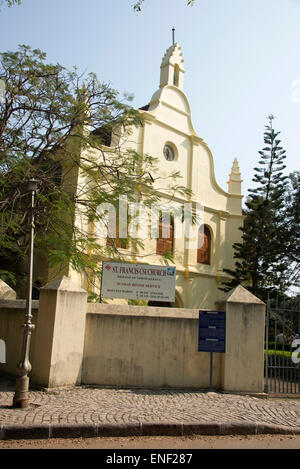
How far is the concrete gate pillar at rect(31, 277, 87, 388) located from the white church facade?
32.2 ft

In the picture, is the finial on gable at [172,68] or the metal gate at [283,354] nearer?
the metal gate at [283,354]

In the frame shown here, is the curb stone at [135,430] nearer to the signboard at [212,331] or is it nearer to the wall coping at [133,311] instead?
the signboard at [212,331]

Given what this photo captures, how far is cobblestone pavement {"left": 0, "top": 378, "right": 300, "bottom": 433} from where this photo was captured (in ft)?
17.1

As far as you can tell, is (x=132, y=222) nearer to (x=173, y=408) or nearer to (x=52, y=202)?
(x=52, y=202)

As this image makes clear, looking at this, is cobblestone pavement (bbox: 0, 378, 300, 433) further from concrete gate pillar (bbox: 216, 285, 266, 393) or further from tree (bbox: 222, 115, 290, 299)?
tree (bbox: 222, 115, 290, 299)

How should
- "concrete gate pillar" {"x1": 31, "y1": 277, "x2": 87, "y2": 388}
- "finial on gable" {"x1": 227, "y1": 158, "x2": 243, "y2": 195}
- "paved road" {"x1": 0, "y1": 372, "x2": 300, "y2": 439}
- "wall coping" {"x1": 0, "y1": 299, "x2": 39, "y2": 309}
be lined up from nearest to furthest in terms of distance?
"paved road" {"x1": 0, "y1": 372, "x2": 300, "y2": 439} < "concrete gate pillar" {"x1": 31, "y1": 277, "x2": 87, "y2": 388} < "wall coping" {"x1": 0, "y1": 299, "x2": 39, "y2": 309} < "finial on gable" {"x1": 227, "y1": 158, "x2": 243, "y2": 195}

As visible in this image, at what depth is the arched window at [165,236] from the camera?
18234mm

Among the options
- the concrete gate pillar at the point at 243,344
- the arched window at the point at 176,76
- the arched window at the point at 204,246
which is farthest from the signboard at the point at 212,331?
the arched window at the point at 176,76

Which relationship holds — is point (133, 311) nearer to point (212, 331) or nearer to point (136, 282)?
point (136, 282)

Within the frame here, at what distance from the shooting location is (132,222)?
13977 mm

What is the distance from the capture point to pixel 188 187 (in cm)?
2039

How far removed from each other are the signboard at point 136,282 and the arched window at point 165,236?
9475 mm

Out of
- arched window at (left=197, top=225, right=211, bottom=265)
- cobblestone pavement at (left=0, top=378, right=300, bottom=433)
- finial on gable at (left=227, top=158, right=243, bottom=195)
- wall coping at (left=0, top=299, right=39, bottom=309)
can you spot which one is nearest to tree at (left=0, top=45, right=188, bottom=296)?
wall coping at (left=0, top=299, right=39, bottom=309)

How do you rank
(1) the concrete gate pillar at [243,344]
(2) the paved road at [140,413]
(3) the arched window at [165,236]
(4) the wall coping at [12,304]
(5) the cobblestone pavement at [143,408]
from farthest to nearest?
(3) the arched window at [165,236]
(4) the wall coping at [12,304]
(1) the concrete gate pillar at [243,344]
(5) the cobblestone pavement at [143,408]
(2) the paved road at [140,413]
